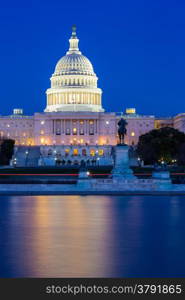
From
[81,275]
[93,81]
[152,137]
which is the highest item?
[93,81]

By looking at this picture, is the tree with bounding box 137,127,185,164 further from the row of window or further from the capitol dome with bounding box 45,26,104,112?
the capitol dome with bounding box 45,26,104,112

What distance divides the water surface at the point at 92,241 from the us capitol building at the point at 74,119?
13013cm

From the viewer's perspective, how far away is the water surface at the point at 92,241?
19.7m

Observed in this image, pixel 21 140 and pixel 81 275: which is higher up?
pixel 21 140

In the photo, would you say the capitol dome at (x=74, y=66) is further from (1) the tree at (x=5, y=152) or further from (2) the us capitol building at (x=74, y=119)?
(1) the tree at (x=5, y=152)

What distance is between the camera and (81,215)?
112ft

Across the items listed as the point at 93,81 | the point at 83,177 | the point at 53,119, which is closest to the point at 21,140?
the point at 53,119

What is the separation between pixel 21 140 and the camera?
185500mm

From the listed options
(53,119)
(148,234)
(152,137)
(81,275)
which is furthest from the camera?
(53,119)

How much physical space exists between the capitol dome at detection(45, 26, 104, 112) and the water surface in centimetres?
15131

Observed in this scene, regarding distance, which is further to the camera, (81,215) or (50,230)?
(81,215)

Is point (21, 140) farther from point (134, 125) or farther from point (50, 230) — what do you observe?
point (50, 230)

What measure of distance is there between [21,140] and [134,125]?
98.7 ft

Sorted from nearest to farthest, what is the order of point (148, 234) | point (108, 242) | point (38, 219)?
1. point (108, 242)
2. point (148, 234)
3. point (38, 219)
